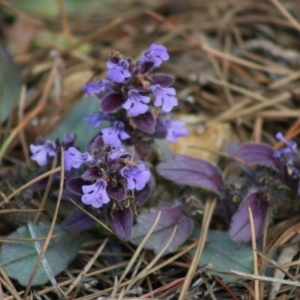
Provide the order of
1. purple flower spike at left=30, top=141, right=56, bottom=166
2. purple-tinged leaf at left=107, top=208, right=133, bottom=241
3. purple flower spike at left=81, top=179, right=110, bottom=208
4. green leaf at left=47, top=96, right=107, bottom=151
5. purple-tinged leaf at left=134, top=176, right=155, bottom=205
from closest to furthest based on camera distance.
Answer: purple flower spike at left=81, top=179, right=110, bottom=208 → purple-tinged leaf at left=107, top=208, right=133, bottom=241 → purple-tinged leaf at left=134, top=176, right=155, bottom=205 → purple flower spike at left=30, top=141, right=56, bottom=166 → green leaf at left=47, top=96, right=107, bottom=151

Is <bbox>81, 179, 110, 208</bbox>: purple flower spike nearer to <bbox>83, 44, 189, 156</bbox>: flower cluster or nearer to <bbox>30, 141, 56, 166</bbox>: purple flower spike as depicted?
<bbox>83, 44, 189, 156</bbox>: flower cluster

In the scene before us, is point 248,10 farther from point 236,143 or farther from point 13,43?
point 13,43

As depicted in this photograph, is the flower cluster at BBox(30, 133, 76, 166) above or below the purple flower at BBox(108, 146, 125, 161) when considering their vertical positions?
below

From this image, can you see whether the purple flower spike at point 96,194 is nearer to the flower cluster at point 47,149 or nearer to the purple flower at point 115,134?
the purple flower at point 115,134

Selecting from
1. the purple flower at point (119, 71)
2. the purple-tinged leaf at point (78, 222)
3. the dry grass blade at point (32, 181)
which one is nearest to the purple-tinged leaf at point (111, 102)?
the purple flower at point (119, 71)

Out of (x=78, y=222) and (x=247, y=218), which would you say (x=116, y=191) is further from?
(x=247, y=218)

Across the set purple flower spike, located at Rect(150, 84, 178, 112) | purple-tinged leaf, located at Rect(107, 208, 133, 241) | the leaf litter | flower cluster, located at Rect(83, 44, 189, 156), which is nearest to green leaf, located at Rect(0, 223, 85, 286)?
the leaf litter
